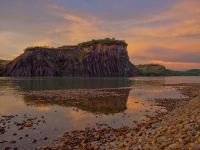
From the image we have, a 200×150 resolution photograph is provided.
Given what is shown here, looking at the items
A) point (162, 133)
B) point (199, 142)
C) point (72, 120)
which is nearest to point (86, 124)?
point (72, 120)

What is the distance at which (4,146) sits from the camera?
1825 centimetres

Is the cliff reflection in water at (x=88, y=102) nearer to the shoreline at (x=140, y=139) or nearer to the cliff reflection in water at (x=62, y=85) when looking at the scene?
the shoreline at (x=140, y=139)

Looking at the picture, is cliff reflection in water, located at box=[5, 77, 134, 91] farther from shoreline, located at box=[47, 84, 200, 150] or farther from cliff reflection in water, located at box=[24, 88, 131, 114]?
shoreline, located at box=[47, 84, 200, 150]

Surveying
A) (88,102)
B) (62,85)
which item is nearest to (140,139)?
(88,102)

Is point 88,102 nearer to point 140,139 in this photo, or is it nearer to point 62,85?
point 140,139

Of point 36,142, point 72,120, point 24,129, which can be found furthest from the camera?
point 72,120

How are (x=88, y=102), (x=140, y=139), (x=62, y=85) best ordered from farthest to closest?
(x=62, y=85), (x=88, y=102), (x=140, y=139)

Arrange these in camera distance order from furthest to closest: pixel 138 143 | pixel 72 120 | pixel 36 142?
pixel 72 120, pixel 36 142, pixel 138 143

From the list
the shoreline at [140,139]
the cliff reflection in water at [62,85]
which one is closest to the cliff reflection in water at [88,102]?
the shoreline at [140,139]

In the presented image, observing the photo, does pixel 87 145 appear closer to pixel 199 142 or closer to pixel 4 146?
pixel 4 146

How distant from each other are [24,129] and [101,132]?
6672 millimetres

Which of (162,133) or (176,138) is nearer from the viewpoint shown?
(176,138)

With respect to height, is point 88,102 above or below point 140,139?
below

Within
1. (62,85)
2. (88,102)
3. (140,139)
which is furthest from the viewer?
(62,85)
